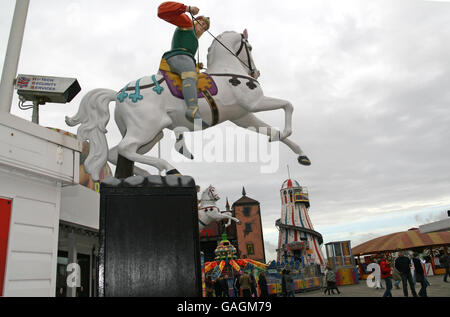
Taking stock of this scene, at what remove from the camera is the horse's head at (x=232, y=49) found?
4598 millimetres

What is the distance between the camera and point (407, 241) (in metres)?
16.9

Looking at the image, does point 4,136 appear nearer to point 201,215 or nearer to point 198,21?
point 198,21

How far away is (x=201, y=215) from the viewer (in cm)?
973

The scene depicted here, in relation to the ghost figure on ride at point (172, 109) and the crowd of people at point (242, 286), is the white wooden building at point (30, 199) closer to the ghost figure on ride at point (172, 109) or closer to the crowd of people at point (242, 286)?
the ghost figure on ride at point (172, 109)

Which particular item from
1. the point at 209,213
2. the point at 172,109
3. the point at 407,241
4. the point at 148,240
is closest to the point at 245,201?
the point at 407,241

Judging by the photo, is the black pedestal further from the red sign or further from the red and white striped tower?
the red and white striped tower

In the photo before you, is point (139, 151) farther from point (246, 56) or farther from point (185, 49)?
point (246, 56)

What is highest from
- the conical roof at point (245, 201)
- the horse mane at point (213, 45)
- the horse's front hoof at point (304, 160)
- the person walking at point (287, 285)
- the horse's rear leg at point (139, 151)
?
the conical roof at point (245, 201)

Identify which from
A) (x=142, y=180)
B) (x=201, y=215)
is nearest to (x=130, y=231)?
(x=142, y=180)

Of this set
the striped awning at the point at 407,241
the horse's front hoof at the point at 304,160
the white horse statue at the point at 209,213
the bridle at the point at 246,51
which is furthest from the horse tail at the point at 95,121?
the striped awning at the point at 407,241

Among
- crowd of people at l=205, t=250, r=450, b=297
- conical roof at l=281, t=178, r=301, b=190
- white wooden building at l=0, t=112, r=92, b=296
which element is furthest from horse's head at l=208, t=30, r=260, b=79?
conical roof at l=281, t=178, r=301, b=190

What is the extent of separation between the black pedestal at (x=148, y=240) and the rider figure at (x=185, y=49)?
1.04 m

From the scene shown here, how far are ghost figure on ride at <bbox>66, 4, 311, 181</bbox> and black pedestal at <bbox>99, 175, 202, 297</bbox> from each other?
0.53 m
